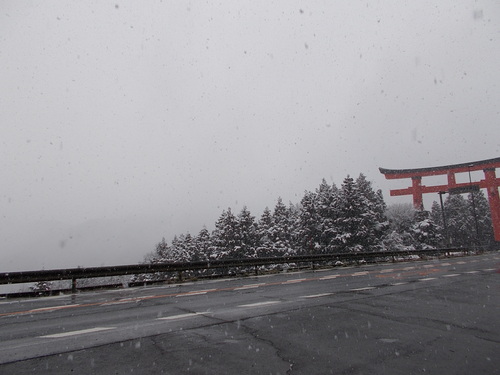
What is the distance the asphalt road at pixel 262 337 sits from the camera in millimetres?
3787

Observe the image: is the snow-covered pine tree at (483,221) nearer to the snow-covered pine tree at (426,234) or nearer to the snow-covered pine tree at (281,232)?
the snow-covered pine tree at (426,234)

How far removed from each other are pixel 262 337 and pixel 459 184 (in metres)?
51.3

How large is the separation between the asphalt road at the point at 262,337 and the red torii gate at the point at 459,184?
42.4m

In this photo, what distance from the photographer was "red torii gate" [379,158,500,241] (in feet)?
149

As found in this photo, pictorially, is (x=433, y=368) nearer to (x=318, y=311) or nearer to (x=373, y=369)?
(x=373, y=369)

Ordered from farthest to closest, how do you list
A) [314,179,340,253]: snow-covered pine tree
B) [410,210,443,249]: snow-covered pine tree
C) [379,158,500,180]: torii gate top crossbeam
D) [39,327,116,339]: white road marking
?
[379,158,500,180]: torii gate top crossbeam, [410,210,443,249]: snow-covered pine tree, [314,179,340,253]: snow-covered pine tree, [39,327,116,339]: white road marking

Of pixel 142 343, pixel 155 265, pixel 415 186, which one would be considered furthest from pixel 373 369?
pixel 415 186

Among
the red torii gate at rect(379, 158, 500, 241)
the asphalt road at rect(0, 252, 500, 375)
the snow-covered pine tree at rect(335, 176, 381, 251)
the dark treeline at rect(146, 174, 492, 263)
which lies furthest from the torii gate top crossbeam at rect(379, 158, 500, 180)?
the asphalt road at rect(0, 252, 500, 375)

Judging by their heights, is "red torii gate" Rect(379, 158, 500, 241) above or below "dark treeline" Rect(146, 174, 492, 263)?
above

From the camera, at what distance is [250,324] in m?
5.74

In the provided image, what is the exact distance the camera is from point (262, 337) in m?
4.90

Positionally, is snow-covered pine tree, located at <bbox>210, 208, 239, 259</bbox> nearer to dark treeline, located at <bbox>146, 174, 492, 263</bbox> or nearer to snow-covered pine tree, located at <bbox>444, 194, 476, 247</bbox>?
dark treeline, located at <bbox>146, 174, 492, 263</bbox>

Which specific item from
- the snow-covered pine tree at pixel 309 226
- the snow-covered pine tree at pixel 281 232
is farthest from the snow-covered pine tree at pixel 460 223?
the snow-covered pine tree at pixel 309 226

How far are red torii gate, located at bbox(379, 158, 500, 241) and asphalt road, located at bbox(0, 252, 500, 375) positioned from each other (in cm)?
4244
